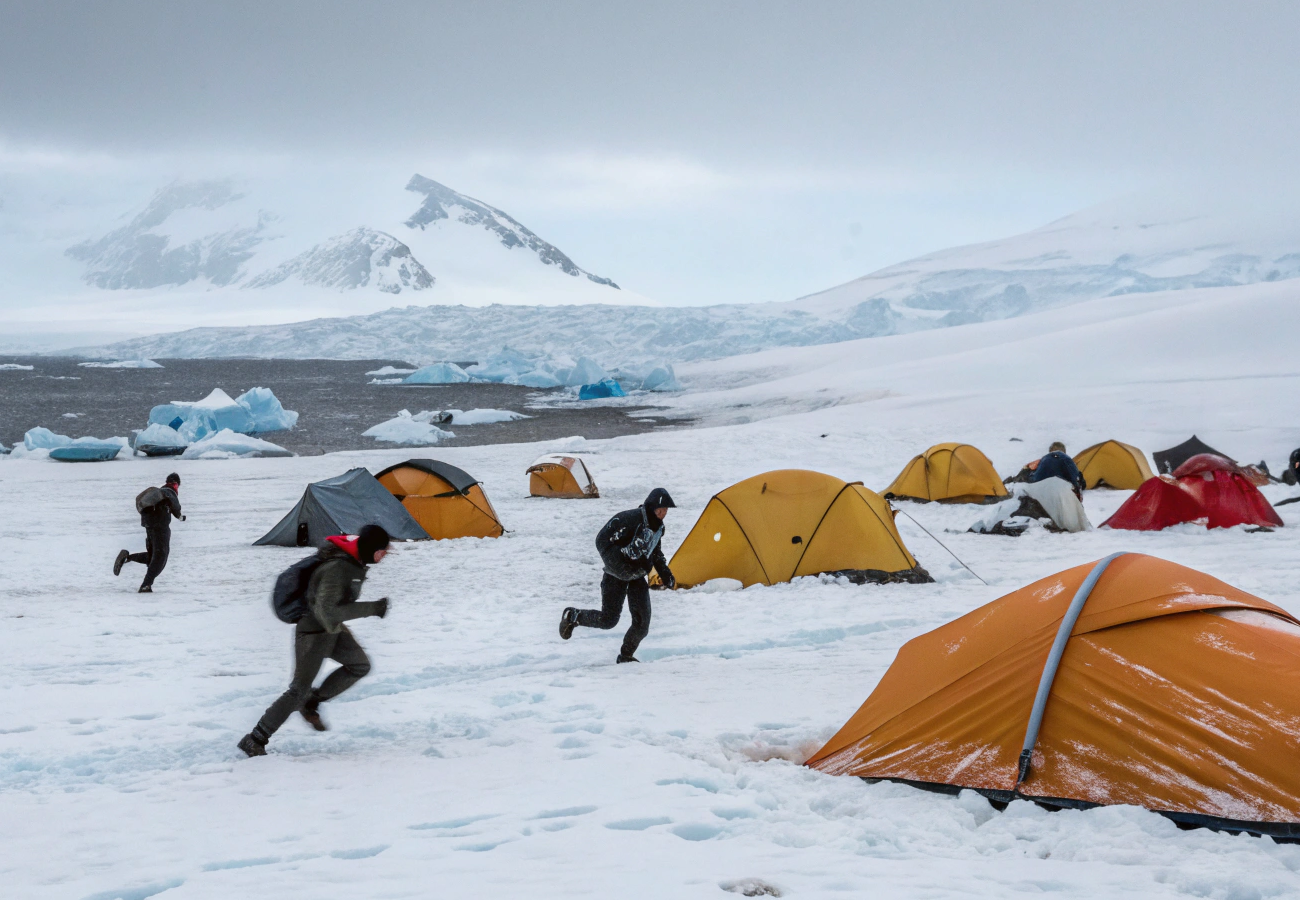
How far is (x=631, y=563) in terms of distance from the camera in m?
7.68

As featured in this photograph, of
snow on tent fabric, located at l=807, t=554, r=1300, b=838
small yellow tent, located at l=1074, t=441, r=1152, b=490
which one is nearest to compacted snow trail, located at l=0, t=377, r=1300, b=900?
snow on tent fabric, located at l=807, t=554, r=1300, b=838

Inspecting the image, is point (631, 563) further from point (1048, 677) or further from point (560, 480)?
point (560, 480)

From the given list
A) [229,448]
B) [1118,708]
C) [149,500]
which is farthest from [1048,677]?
[229,448]

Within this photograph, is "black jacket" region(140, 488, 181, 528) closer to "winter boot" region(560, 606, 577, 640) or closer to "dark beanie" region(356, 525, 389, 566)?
"winter boot" region(560, 606, 577, 640)

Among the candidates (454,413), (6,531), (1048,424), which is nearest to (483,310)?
(454,413)

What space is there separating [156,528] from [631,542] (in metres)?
6.50

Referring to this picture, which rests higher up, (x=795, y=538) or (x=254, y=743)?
(x=795, y=538)

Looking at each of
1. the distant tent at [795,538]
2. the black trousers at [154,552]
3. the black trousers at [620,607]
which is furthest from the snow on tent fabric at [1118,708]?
the black trousers at [154,552]

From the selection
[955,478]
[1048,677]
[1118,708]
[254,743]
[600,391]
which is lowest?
[254,743]

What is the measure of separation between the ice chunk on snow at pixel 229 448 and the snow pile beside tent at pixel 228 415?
4.26m

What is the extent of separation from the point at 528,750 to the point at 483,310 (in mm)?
105794

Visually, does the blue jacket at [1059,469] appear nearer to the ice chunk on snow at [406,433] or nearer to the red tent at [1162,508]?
the red tent at [1162,508]

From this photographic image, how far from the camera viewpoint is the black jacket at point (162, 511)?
35.3ft

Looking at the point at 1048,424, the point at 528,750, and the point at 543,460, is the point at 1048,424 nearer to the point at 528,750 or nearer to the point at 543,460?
the point at 543,460
